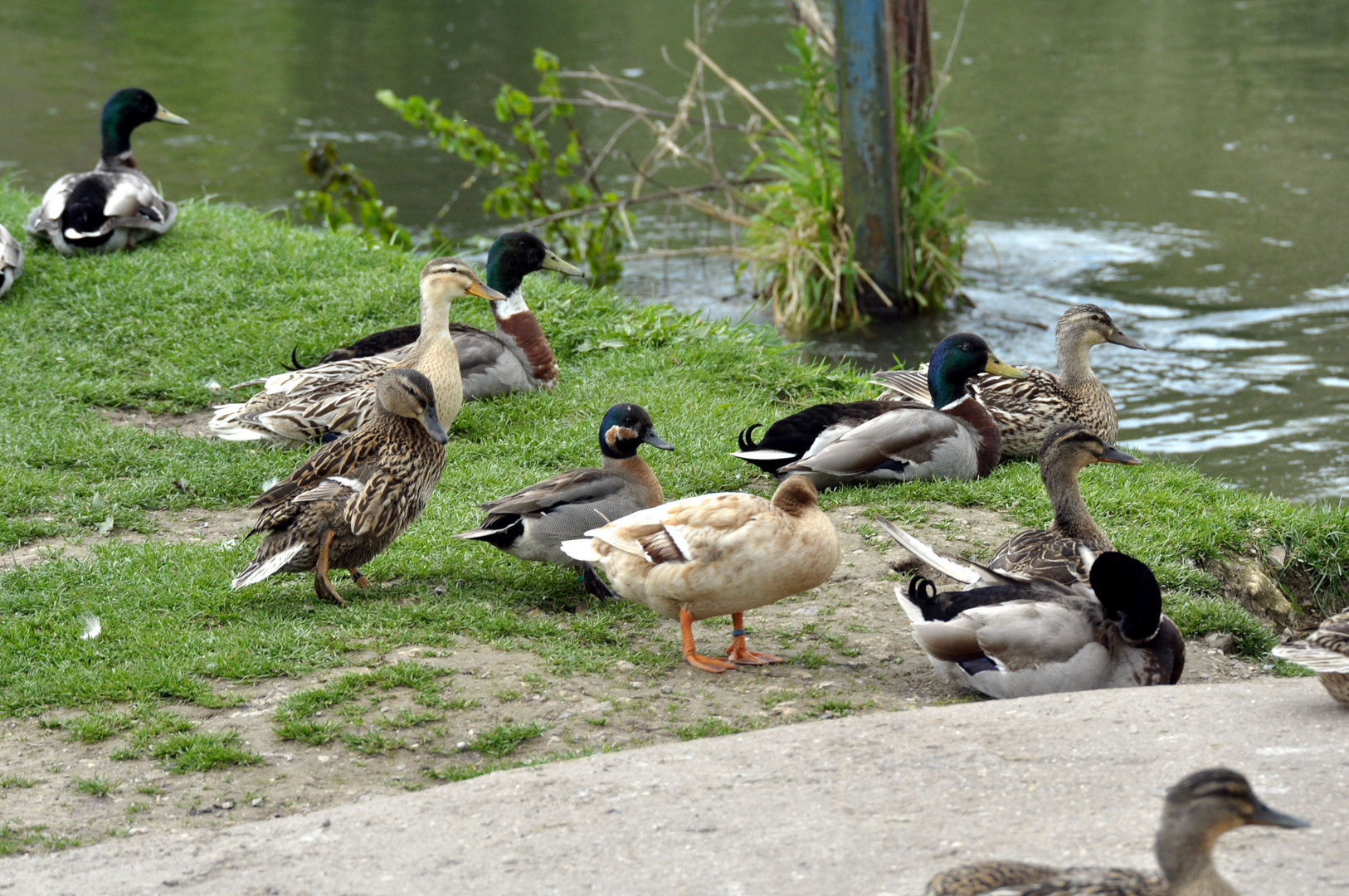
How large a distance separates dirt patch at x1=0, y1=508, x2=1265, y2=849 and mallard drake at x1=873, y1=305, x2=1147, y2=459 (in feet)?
7.57

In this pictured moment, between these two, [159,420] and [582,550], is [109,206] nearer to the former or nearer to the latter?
[159,420]

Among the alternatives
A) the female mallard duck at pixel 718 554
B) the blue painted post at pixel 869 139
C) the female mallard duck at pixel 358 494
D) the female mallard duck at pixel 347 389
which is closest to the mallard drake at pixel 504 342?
the female mallard duck at pixel 347 389

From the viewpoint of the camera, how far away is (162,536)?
634cm

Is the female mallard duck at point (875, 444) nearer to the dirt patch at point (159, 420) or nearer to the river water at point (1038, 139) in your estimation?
the river water at point (1038, 139)

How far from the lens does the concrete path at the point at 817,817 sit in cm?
301

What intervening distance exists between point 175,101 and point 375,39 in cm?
672

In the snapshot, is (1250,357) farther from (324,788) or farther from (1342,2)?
(1342,2)

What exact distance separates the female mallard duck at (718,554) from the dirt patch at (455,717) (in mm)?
270

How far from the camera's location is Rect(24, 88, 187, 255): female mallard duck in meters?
9.94

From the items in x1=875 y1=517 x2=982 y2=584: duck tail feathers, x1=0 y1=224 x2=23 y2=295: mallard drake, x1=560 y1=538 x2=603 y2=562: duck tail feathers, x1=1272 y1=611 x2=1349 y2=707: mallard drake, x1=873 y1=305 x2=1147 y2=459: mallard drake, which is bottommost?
x1=873 y1=305 x2=1147 y2=459: mallard drake

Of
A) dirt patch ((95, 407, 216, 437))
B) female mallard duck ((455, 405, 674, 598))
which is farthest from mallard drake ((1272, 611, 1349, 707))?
dirt patch ((95, 407, 216, 437))

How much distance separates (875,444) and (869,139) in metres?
4.76

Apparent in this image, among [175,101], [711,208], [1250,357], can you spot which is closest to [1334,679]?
[1250,357]

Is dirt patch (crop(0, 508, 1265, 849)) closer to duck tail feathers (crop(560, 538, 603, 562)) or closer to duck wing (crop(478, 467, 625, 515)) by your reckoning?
duck tail feathers (crop(560, 538, 603, 562))
